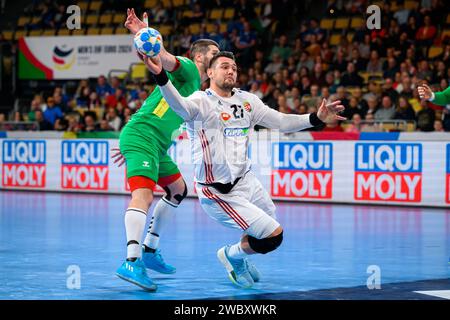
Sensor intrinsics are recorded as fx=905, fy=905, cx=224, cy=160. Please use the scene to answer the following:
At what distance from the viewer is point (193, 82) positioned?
8742 millimetres

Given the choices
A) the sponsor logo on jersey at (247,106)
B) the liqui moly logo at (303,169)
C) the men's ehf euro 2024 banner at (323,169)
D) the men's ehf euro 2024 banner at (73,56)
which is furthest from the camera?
the men's ehf euro 2024 banner at (73,56)

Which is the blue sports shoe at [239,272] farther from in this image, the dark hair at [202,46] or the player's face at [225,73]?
the dark hair at [202,46]

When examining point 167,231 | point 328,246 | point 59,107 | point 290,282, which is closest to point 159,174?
point 290,282

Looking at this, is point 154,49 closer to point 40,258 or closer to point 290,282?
point 290,282

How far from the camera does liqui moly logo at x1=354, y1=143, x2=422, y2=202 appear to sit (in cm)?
1661

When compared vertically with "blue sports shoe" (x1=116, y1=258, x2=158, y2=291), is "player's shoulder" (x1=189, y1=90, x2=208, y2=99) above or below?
above

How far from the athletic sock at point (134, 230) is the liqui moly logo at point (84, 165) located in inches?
469

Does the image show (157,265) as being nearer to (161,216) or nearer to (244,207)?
(161,216)

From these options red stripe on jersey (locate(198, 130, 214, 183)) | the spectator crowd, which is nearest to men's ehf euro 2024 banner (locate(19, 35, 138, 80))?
the spectator crowd

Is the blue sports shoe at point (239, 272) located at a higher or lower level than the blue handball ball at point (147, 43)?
lower

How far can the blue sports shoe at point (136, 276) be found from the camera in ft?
25.0

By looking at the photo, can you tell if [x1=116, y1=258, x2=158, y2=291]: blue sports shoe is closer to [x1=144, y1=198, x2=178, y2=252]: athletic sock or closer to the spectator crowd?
[x1=144, y1=198, x2=178, y2=252]: athletic sock

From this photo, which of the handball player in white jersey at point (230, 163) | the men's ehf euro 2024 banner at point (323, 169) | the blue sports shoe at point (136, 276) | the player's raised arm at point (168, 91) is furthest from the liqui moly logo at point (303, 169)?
the blue sports shoe at point (136, 276)

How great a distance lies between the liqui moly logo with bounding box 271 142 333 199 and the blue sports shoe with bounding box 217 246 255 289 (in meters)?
9.49
